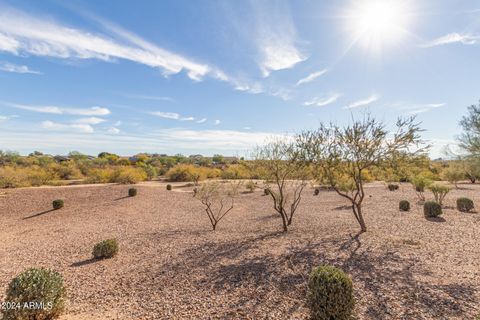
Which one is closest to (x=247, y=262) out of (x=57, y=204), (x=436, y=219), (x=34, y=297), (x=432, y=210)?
(x=34, y=297)

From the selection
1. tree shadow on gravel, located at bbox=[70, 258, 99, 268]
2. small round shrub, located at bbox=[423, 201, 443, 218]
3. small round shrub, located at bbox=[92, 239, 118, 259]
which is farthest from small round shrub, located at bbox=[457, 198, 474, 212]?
tree shadow on gravel, located at bbox=[70, 258, 99, 268]

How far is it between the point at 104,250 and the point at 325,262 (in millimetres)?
8677

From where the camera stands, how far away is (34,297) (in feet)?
17.5

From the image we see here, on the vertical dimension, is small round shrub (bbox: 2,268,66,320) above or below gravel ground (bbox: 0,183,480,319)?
above

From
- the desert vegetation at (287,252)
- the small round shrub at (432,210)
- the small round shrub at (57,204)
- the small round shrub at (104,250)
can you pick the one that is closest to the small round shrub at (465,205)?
the desert vegetation at (287,252)

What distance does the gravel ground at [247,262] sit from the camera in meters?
6.04

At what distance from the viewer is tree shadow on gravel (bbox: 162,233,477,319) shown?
583 centimetres

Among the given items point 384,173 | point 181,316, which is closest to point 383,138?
point 384,173

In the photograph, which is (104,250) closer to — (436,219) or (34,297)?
(34,297)

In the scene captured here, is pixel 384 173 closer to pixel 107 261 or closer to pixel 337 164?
pixel 337 164

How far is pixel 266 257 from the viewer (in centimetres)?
909

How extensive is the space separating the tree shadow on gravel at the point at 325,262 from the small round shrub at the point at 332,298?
82 centimetres

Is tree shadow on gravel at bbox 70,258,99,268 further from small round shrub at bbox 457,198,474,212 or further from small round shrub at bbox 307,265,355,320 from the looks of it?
small round shrub at bbox 457,198,474,212

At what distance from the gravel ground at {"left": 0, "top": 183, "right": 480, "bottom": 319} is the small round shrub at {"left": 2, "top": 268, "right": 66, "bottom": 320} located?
636 mm
